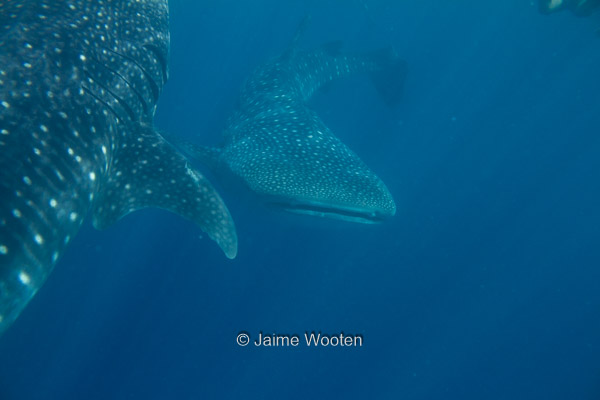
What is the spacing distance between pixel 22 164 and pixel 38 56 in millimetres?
1184

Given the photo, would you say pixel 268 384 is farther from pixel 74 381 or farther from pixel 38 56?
pixel 38 56

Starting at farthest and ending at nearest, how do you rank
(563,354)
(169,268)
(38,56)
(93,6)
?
(563,354), (169,268), (93,6), (38,56)

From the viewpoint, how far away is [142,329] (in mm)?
7535

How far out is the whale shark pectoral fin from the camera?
3.47 metres

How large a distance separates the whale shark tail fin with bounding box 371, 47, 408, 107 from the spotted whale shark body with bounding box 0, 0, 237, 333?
27.4ft

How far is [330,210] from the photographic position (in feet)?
14.3

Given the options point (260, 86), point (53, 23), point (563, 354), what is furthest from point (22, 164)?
point (563, 354)

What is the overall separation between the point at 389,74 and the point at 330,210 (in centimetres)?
886
